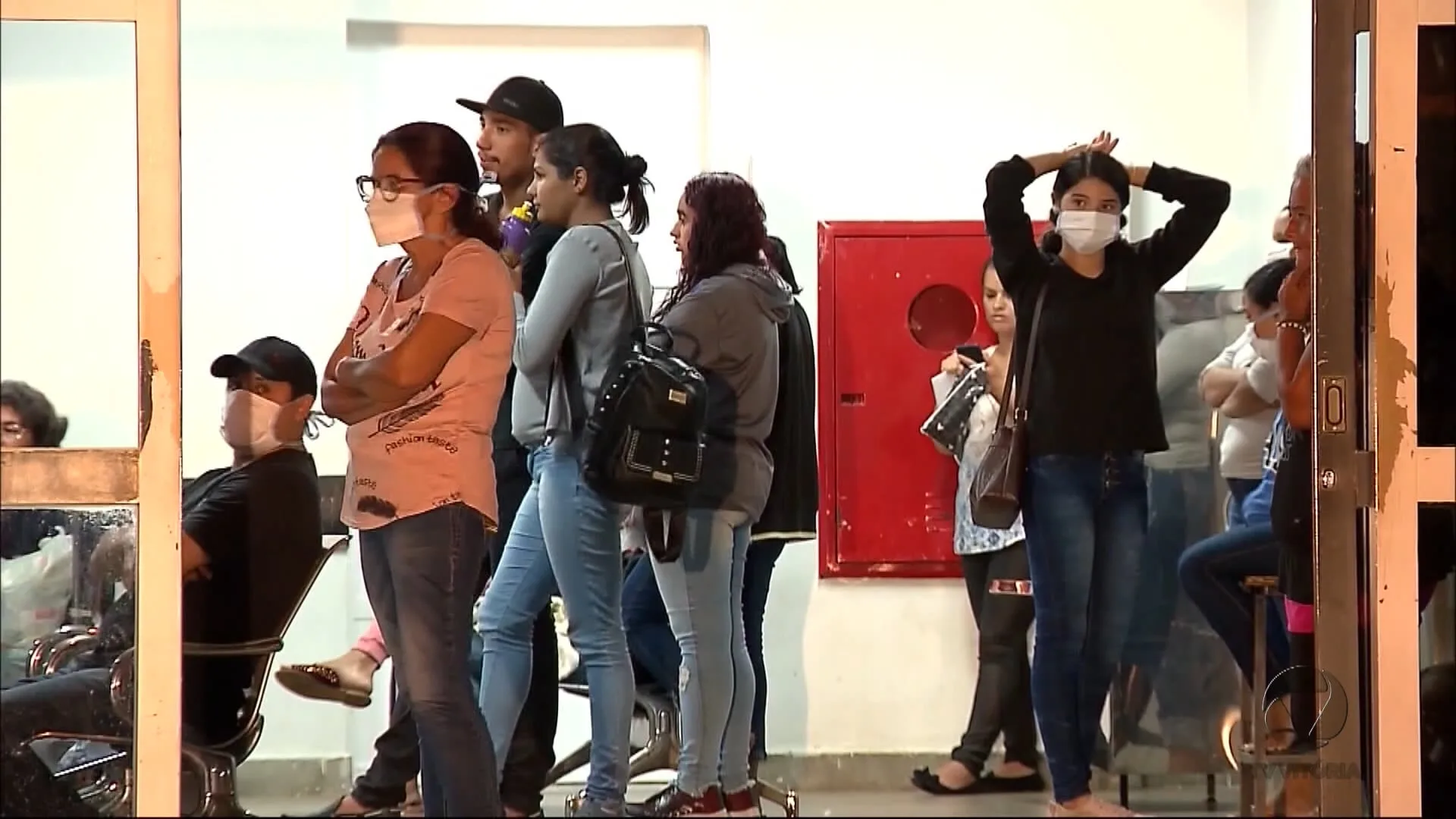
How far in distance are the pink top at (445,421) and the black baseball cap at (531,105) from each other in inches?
15.7

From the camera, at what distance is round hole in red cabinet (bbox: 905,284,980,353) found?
120 inches

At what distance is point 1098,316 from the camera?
2922 mm

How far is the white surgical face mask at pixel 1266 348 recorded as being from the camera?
287 cm

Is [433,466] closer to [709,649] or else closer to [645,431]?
[645,431]

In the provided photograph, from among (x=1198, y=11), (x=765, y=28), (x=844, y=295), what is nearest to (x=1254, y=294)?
(x=1198, y=11)

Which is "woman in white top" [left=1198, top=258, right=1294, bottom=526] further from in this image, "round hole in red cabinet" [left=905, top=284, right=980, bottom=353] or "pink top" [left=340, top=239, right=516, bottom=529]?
"pink top" [left=340, top=239, right=516, bottom=529]

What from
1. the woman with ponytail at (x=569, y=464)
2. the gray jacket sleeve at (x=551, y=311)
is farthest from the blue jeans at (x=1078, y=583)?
the gray jacket sleeve at (x=551, y=311)

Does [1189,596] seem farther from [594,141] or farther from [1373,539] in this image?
[594,141]

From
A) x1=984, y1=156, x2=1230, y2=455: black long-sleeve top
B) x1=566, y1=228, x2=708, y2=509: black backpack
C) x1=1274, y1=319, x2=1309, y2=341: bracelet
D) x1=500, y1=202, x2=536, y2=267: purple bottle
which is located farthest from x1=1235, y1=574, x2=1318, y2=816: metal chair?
x1=500, y1=202, x2=536, y2=267: purple bottle

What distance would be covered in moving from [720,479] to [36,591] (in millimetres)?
1196

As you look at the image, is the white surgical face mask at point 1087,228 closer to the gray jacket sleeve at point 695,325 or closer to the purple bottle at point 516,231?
the gray jacket sleeve at point 695,325

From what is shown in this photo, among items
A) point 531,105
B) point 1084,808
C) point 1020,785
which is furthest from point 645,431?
point 1084,808

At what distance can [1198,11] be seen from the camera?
2.92 m

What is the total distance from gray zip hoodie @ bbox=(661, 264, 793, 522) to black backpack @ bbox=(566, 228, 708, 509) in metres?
0.05
